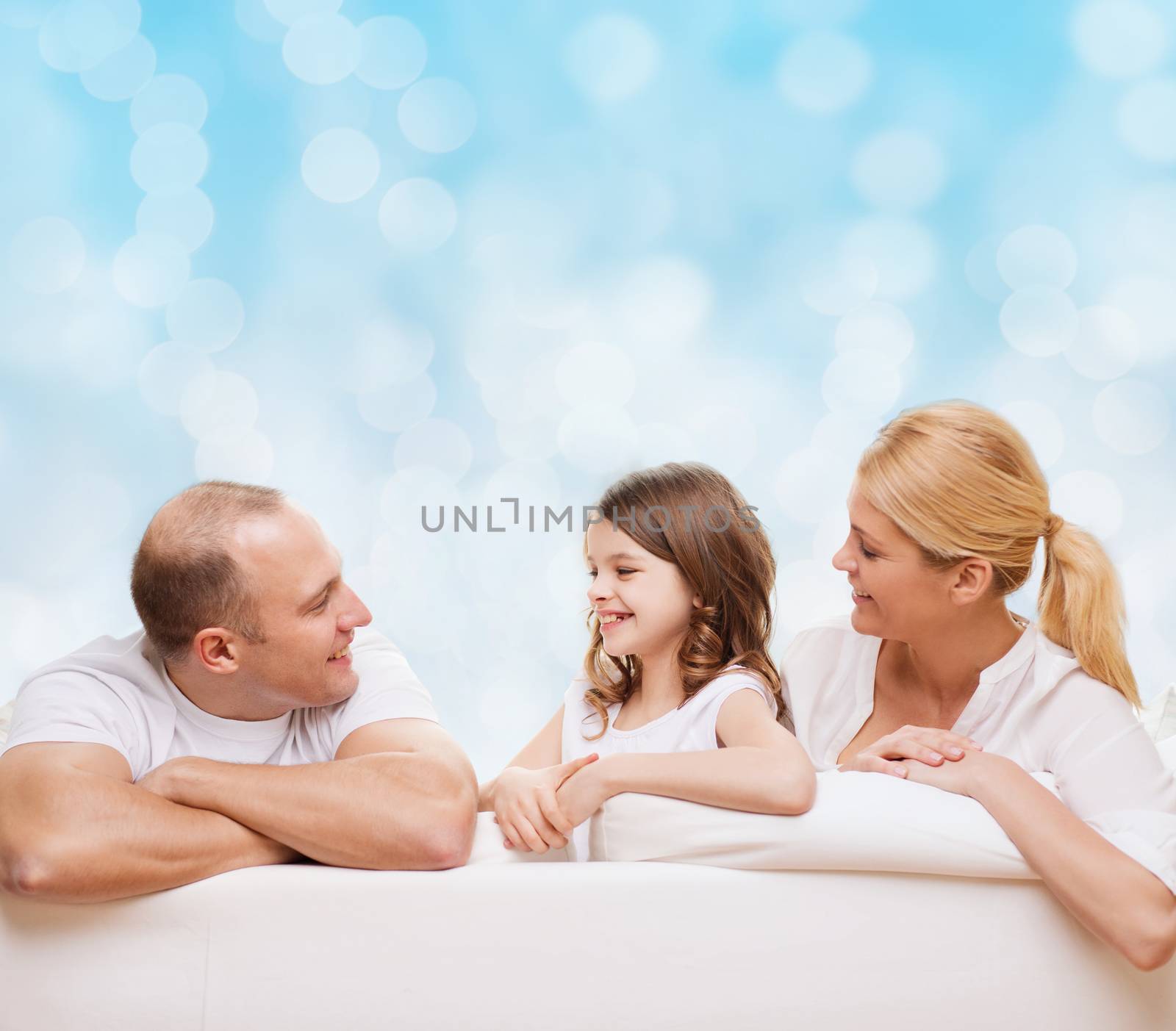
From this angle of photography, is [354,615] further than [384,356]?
No

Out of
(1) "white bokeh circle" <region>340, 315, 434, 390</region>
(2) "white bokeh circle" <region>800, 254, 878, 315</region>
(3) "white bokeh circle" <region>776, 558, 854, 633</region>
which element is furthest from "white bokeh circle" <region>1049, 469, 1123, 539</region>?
(1) "white bokeh circle" <region>340, 315, 434, 390</region>

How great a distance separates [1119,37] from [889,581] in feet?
7.95

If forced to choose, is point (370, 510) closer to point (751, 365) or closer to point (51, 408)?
point (51, 408)

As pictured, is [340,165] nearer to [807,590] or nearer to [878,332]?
[878,332]

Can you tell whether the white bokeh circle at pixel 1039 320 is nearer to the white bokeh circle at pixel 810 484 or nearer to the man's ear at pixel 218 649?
the white bokeh circle at pixel 810 484

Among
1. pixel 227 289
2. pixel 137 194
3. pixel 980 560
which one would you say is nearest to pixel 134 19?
pixel 137 194

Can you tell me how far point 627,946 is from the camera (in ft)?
4.31

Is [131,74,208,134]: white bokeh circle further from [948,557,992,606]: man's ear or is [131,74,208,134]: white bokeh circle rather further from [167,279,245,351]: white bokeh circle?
[948,557,992,606]: man's ear

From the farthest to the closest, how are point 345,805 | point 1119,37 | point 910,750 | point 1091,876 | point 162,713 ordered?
point 1119,37
point 162,713
point 910,750
point 345,805
point 1091,876

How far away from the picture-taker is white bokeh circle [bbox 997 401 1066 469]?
3.11 metres

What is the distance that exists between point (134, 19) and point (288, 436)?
1.34 meters

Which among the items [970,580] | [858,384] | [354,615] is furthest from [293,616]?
[858,384]

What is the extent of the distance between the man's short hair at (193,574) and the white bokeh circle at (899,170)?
2322 millimetres

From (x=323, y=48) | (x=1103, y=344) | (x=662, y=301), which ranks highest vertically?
(x=323, y=48)
